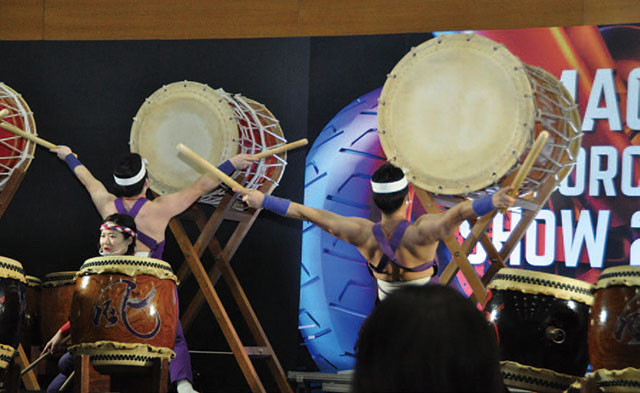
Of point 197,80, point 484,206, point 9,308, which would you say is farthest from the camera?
point 197,80

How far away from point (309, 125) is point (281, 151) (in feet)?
2.00

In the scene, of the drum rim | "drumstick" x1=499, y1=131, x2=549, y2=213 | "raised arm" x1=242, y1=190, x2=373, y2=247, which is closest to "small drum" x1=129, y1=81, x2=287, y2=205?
"raised arm" x1=242, y1=190, x2=373, y2=247

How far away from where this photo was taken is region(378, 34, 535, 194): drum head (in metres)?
3.31

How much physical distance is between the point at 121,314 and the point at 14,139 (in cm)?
195

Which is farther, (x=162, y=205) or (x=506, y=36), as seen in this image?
(x=506, y=36)

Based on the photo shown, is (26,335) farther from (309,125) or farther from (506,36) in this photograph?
(506,36)

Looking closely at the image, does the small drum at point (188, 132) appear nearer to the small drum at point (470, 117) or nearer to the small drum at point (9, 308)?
the small drum at point (470, 117)

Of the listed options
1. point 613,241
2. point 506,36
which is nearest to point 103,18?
point 506,36

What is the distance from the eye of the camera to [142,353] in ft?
9.68

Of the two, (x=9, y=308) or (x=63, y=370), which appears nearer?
(x=9, y=308)

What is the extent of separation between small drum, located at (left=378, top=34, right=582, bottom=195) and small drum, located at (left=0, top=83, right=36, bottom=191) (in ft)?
6.54

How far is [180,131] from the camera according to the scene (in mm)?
4230

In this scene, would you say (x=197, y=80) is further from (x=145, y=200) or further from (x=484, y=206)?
(x=484, y=206)

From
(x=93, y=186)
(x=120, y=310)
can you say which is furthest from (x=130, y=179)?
(x=120, y=310)
